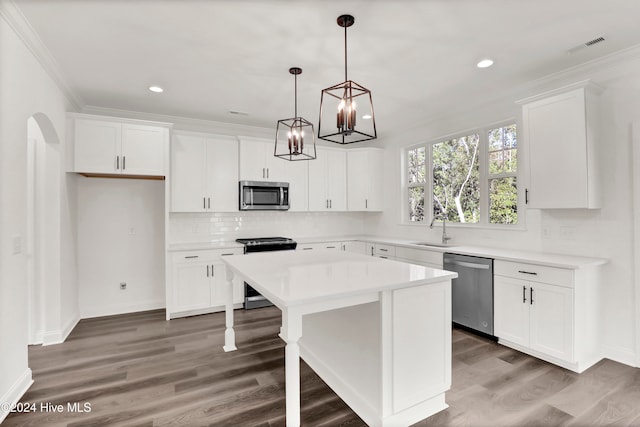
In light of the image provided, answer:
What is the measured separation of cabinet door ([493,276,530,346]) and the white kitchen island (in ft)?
4.14

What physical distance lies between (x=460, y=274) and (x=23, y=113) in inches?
167

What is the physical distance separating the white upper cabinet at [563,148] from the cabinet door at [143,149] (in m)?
4.16

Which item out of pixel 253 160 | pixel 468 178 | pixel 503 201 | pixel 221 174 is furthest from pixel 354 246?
pixel 221 174

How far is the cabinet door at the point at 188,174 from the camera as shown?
4.23 meters

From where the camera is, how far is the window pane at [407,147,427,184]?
4922 millimetres

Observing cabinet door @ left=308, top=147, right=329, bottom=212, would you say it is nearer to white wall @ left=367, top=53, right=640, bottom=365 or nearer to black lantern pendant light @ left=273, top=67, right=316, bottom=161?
black lantern pendant light @ left=273, top=67, right=316, bottom=161

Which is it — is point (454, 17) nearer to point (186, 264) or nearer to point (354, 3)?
point (354, 3)

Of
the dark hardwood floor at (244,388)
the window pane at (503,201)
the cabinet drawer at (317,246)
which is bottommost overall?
the dark hardwood floor at (244,388)

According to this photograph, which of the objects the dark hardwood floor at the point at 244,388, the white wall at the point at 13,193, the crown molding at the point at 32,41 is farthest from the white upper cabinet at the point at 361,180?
the white wall at the point at 13,193

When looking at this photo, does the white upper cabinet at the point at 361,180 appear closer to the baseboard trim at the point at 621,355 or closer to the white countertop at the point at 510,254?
the white countertop at the point at 510,254

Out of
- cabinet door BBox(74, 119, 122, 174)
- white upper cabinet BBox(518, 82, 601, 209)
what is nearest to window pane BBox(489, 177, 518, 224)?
white upper cabinet BBox(518, 82, 601, 209)

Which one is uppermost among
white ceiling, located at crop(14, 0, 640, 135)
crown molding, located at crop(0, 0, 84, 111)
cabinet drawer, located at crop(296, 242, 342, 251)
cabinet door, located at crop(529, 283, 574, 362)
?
white ceiling, located at crop(14, 0, 640, 135)

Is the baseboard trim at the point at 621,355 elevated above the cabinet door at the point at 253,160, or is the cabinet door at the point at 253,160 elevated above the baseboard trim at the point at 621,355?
the cabinet door at the point at 253,160

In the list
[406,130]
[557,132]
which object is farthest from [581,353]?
[406,130]
